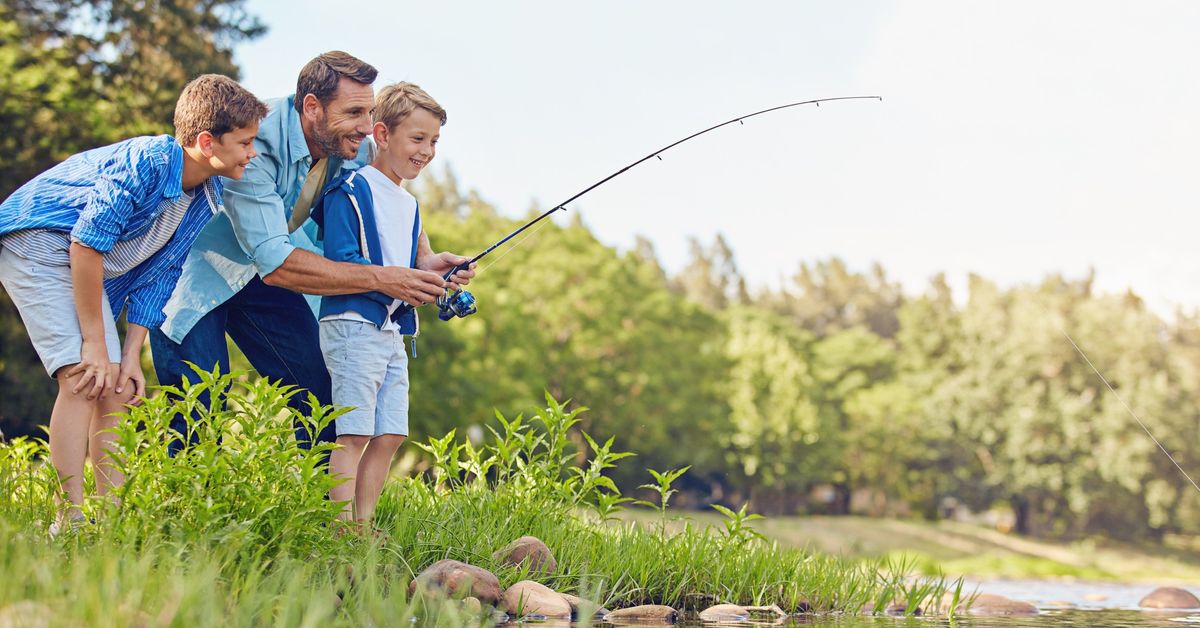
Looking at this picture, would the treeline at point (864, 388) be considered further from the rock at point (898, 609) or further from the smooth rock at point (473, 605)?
the smooth rock at point (473, 605)

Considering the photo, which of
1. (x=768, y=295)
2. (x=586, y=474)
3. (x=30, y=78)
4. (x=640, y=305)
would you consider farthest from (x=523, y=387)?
(x=768, y=295)

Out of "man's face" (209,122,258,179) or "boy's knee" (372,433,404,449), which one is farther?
"boy's knee" (372,433,404,449)

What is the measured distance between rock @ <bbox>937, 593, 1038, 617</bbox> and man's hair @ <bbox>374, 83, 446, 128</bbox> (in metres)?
3.30

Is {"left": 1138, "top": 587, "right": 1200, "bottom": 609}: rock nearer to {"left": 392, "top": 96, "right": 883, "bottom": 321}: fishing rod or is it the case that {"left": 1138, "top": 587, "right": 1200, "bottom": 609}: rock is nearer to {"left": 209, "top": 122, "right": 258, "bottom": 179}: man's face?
{"left": 392, "top": 96, "right": 883, "bottom": 321}: fishing rod

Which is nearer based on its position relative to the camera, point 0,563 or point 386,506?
point 0,563

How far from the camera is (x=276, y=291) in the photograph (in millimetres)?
4949

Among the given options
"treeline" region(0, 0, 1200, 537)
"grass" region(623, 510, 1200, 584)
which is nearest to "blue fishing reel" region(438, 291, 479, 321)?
"treeline" region(0, 0, 1200, 537)

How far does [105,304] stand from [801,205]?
6327 centimetres

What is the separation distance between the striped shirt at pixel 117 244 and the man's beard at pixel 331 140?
0.55 meters

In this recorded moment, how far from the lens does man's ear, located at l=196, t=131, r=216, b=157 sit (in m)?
4.31

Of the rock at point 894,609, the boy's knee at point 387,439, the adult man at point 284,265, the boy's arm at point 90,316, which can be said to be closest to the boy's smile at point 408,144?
the adult man at point 284,265

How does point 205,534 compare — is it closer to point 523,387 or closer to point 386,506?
point 386,506

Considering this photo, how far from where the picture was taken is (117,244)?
444 cm

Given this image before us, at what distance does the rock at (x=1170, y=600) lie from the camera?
6879 millimetres
